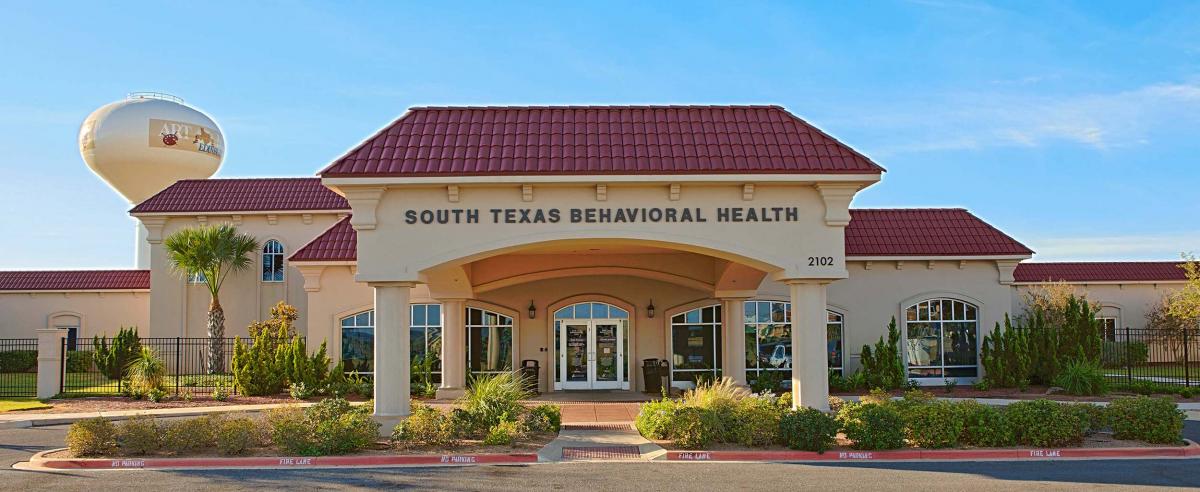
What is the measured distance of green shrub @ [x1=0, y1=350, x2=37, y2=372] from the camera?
3581 centimetres

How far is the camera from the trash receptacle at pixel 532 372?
80.8 ft

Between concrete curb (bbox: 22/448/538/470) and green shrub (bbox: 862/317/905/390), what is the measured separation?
47.2 ft

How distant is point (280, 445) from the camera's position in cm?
1388

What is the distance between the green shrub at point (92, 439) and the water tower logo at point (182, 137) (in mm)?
30064

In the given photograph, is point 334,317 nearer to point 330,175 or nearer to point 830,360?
point 330,175

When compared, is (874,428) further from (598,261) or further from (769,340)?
(769,340)

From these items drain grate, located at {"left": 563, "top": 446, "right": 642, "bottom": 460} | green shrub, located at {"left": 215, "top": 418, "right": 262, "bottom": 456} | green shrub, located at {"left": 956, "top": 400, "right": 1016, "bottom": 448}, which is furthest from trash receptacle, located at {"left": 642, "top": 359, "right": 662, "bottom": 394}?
green shrub, located at {"left": 215, "top": 418, "right": 262, "bottom": 456}

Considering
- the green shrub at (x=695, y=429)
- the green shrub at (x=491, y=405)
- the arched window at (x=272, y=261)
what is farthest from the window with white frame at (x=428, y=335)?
the green shrub at (x=695, y=429)

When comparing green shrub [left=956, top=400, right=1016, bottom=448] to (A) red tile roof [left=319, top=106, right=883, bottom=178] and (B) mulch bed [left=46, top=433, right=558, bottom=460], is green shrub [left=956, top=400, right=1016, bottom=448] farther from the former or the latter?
(B) mulch bed [left=46, top=433, right=558, bottom=460]

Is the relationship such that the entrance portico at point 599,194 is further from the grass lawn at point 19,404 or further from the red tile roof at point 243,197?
the red tile roof at point 243,197

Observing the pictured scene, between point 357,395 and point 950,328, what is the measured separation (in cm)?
1672

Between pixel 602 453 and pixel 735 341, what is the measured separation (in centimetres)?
1013

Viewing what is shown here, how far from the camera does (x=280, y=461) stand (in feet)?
43.9

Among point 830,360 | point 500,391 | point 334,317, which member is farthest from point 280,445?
point 830,360
